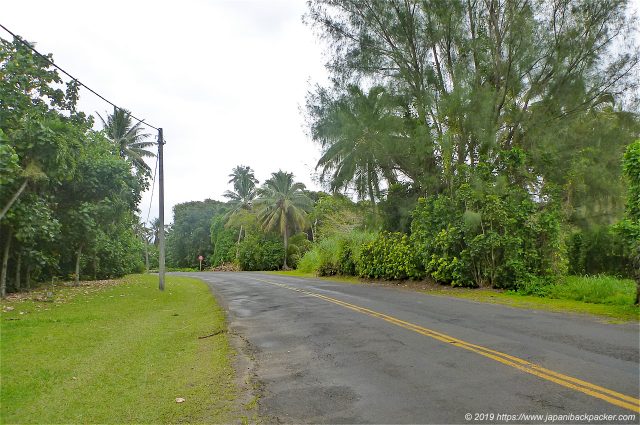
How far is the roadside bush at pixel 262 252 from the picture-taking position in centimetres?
5316

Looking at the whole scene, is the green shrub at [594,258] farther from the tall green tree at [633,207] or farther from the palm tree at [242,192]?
the palm tree at [242,192]

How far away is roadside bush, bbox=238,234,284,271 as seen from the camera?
53156 mm

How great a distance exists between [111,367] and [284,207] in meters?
44.4

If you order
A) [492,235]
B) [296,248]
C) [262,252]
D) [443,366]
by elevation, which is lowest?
[443,366]

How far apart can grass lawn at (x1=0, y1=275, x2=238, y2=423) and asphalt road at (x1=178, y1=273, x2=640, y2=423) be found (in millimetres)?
765

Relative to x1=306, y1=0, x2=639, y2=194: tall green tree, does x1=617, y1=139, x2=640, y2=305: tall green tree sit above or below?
below

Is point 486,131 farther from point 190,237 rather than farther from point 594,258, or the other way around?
point 190,237

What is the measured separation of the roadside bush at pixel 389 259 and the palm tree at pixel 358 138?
2359mm

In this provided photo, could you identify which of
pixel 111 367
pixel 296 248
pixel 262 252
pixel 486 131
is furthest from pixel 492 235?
pixel 262 252

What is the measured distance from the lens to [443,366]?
6594 mm

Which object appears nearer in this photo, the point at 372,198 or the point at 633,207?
the point at 633,207

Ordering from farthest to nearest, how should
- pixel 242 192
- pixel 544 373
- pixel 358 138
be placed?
pixel 242 192 → pixel 358 138 → pixel 544 373

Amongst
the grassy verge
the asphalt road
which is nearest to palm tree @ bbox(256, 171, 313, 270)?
the grassy verge

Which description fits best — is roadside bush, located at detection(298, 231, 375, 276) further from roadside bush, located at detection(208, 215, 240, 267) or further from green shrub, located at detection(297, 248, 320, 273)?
roadside bush, located at detection(208, 215, 240, 267)
